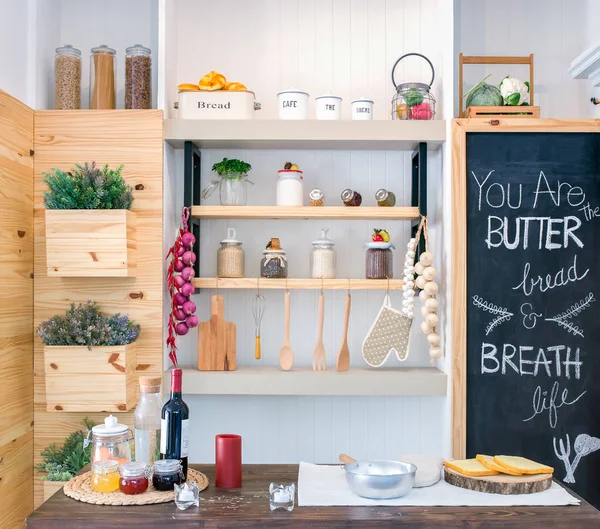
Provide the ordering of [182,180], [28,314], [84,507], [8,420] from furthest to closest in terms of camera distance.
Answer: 1. [182,180]
2. [28,314]
3. [8,420]
4. [84,507]

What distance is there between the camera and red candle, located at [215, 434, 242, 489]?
2002mm

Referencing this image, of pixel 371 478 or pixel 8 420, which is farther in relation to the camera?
pixel 8 420

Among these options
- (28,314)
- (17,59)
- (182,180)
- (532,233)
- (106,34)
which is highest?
(106,34)

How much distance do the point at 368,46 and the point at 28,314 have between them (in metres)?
1.95

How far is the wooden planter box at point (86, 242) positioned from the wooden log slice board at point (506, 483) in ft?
5.19

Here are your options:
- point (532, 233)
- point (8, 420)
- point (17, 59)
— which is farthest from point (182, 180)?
point (532, 233)

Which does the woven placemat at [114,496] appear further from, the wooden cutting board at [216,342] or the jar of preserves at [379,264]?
the jar of preserves at [379,264]

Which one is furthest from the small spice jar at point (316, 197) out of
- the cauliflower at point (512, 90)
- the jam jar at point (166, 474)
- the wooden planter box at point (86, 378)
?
the jam jar at point (166, 474)

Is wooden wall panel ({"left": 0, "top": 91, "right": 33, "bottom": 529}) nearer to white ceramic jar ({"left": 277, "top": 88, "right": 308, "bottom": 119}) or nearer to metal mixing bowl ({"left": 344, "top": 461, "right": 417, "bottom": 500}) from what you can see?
white ceramic jar ({"left": 277, "top": 88, "right": 308, "bottom": 119})

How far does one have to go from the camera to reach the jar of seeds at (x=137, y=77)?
3207 millimetres

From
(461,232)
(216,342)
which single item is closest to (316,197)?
(461,232)

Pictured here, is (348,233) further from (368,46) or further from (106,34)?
(106,34)

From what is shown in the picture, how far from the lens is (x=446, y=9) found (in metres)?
3.20

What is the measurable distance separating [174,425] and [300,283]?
134 centimetres
